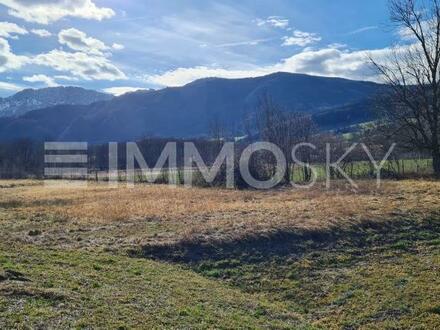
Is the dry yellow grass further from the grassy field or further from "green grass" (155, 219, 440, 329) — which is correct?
"green grass" (155, 219, 440, 329)

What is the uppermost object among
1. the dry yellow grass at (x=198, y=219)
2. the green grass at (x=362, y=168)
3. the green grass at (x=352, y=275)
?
the green grass at (x=362, y=168)

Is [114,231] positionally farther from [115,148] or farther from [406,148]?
[115,148]

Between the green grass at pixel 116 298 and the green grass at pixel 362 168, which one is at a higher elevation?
the green grass at pixel 362 168

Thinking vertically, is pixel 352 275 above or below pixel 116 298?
below

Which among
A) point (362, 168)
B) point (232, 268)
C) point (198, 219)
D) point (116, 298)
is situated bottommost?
point (232, 268)

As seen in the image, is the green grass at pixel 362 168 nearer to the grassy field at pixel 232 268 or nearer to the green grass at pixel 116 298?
the grassy field at pixel 232 268

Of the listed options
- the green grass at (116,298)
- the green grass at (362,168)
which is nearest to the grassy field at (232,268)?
the green grass at (116,298)

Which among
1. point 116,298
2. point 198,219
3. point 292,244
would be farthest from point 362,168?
point 116,298

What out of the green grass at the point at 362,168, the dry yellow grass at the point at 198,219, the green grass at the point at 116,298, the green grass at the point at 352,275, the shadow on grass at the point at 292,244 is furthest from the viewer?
→ the green grass at the point at 362,168

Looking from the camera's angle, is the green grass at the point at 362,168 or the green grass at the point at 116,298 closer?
the green grass at the point at 116,298

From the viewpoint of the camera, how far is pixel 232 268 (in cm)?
1720

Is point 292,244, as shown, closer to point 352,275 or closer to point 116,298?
point 352,275

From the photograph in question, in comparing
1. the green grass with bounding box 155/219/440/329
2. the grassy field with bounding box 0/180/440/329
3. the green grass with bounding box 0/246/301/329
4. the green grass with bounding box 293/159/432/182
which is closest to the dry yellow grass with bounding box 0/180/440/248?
the grassy field with bounding box 0/180/440/329

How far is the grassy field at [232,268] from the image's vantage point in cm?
1114
